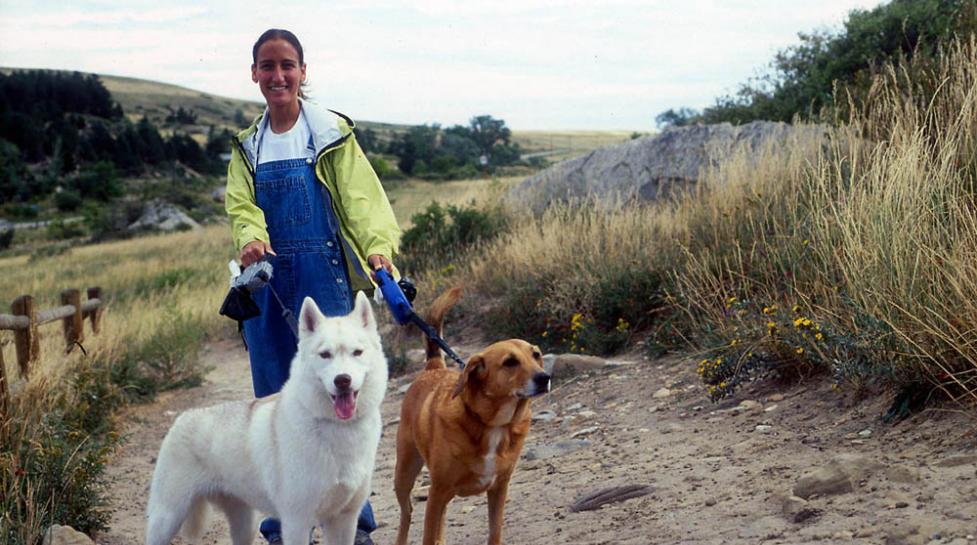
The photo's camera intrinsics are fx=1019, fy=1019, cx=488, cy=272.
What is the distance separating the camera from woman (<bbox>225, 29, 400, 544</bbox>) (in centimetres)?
520

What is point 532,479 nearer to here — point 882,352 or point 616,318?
point 882,352

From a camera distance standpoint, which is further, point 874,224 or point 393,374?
point 393,374

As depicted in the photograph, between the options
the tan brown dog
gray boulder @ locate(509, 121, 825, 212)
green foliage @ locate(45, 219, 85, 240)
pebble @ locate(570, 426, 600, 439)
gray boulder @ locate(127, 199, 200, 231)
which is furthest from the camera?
green foliage @ locate(45, 219, 85, 240)

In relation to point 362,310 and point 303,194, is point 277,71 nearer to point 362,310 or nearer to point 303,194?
point 303,194

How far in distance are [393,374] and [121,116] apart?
81.8 metres

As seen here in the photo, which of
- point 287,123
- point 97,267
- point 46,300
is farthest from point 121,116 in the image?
point 287,123

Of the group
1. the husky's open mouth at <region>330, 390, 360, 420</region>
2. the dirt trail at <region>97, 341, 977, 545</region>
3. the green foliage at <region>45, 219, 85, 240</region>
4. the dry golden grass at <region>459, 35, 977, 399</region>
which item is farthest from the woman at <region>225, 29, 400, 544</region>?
the green foliage at <region>45, 219, 85, 240</region>

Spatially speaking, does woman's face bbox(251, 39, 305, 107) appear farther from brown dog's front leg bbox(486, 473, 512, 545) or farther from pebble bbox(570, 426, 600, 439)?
pebble bbox(570, 426, 600, 439)

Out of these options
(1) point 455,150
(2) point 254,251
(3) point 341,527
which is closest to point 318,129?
(2) point 254,251

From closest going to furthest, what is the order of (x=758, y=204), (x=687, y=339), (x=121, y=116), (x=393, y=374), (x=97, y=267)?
(x=687, y=339), (x=758, y=204), (x=393, y=374), (x=97, y=267), (x=121, y=116)

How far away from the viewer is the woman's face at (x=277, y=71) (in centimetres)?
520

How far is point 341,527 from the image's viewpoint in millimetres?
4684

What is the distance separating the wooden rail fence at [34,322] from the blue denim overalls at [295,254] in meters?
2.75

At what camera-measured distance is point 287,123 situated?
5.36 metres
